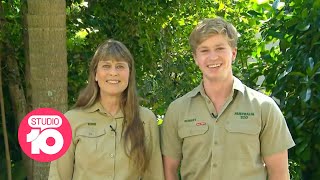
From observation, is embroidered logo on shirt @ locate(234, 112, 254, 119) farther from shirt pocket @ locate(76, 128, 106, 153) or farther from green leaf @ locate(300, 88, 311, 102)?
green leaf @ locate(300, 88, 311, 102)

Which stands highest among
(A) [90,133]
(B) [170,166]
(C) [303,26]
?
(C) [303,26]

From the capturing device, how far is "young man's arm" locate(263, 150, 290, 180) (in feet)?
10.4

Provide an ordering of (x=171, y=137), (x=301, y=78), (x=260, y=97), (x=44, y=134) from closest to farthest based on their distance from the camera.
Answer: (x=260, y=97) → (x=171, y=137) → (x=44, y=134) → (x=301, y=78)

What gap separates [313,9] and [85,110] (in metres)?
2.27

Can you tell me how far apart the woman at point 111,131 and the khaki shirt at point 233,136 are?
22cm

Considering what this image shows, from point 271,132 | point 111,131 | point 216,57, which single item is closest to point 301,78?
point 271,132

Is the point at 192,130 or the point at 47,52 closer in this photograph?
the point at 192,130

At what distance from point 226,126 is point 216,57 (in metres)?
0.39

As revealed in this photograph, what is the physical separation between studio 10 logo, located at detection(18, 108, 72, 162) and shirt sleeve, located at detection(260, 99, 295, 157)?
4.03ft

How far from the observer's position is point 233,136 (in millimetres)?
3154

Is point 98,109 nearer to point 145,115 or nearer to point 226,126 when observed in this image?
point 145,115

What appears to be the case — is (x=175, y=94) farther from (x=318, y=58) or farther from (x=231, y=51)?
(x=231, y=51)

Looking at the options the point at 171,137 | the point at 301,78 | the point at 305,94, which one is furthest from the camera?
the point at 301,78

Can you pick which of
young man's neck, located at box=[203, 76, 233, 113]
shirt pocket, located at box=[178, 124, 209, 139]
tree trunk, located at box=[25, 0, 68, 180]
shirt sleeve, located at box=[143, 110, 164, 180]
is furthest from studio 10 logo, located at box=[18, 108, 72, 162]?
young man's neck, located at box=[203, 76, 233, 113]
